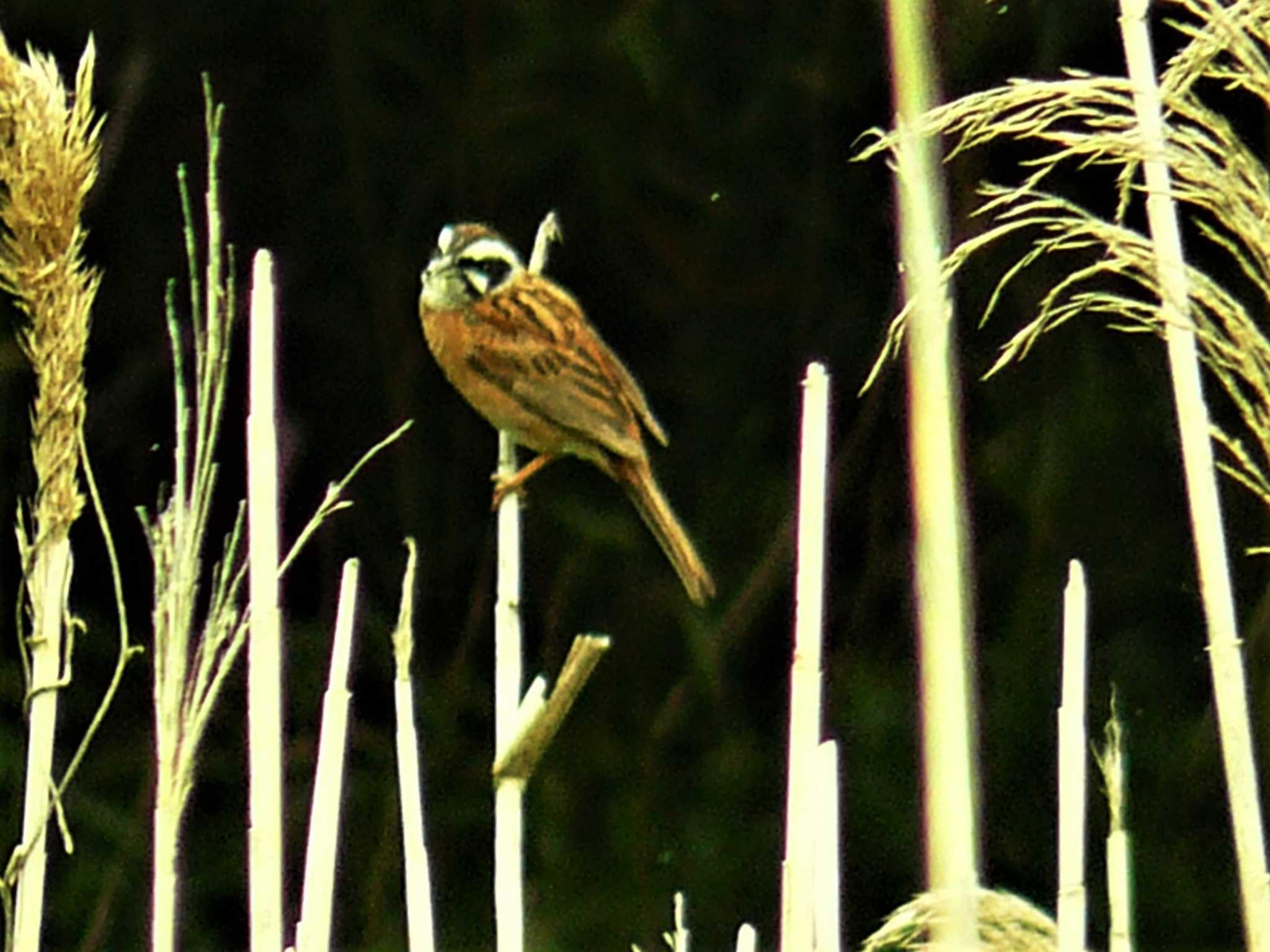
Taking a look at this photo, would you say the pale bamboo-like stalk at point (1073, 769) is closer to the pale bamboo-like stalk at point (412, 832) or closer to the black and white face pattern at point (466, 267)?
the pale bamboo-like stalk at point (412, 832)

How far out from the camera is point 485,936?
3705 mm

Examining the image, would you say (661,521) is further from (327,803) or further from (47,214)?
(47,214)

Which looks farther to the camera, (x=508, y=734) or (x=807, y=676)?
(x=508, y=734)

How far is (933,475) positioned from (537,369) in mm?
2663

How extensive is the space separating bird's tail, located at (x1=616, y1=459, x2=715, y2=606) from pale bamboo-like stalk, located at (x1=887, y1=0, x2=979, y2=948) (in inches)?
97.0

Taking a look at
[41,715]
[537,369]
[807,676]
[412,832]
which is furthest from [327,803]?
[537,369]

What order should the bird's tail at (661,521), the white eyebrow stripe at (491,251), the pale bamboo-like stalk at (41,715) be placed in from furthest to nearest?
the white eyebrow stripe at (491,251), the bird's tail at (661,521), the pale bamboo-like stalk at (41,715)

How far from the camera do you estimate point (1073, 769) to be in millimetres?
1857

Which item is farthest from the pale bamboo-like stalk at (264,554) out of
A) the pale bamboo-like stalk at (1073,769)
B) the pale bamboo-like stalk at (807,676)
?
the pale bamboo-like stalk at (1073,769)

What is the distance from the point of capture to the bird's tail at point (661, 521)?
3.20m

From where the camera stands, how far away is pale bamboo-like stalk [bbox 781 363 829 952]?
Answer: 1562 millimetres

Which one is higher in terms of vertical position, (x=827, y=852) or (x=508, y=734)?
(x=508, y=734)

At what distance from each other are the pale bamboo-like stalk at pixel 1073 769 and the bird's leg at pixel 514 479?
1.90ft

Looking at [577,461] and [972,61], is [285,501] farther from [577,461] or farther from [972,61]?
[972,61]
